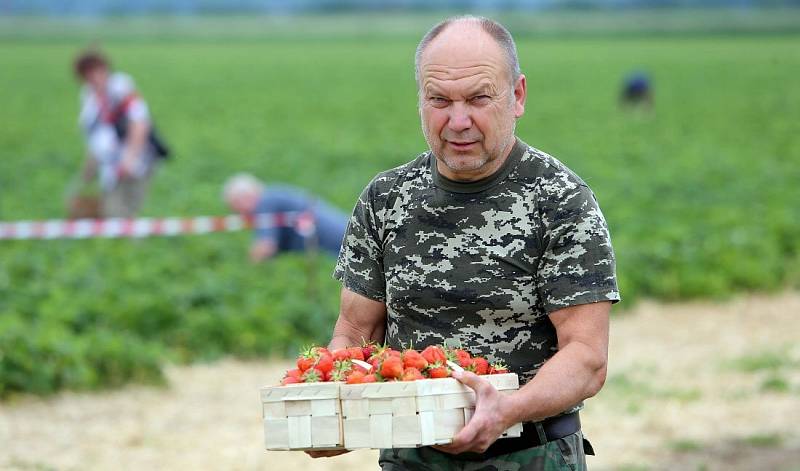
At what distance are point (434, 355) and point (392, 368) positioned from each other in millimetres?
104

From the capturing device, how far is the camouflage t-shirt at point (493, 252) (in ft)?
10.9

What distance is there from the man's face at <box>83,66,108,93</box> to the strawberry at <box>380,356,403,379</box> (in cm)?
1015

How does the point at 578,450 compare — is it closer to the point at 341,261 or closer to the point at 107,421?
the point at 341,261

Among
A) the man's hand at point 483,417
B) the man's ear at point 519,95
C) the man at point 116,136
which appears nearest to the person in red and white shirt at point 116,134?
the man at point 116,136

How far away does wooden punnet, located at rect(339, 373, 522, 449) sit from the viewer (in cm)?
314

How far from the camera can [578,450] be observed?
11.6ft

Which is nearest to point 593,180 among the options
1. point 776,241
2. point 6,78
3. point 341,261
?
point 776,241

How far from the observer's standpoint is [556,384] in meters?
3.23

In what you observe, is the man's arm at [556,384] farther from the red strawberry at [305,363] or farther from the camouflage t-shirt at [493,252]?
the red strawberry at [305,363]

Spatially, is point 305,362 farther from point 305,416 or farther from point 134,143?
point 134,143

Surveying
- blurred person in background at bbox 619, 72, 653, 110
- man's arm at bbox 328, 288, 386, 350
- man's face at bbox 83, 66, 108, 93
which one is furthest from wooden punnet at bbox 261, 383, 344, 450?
blurred person in background at bbox 619, 72, 653, 110

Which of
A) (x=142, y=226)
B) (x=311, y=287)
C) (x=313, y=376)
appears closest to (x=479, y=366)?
(x=313, y=376)

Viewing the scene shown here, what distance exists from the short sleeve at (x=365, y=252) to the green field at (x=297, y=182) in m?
5.36

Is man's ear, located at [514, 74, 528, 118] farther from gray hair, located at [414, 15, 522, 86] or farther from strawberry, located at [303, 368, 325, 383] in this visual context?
strawberry, located at [303, 368, 325, 383]
